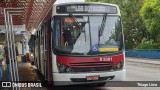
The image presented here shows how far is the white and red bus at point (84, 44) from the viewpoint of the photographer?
10.7 meters

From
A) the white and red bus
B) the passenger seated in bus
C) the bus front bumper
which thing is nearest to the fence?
the white and red bus

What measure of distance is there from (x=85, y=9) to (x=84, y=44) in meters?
1.18

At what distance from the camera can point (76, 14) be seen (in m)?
11.1

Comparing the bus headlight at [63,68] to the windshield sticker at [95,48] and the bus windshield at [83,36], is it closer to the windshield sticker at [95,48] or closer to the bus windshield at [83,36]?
the bus windshield at [83,36]

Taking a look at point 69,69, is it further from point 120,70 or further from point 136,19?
point 136,19

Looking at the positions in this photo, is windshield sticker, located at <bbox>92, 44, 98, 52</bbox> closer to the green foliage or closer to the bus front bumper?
the bus front bumper

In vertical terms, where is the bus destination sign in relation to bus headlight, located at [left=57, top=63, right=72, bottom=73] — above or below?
above

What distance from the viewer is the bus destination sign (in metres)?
11.1

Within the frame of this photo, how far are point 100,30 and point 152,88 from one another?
2.98m

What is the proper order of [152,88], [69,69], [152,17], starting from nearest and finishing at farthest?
[69,69] < [152,88] < [152,17]

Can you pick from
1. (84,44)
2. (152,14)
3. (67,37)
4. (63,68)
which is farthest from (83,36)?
(152,14)

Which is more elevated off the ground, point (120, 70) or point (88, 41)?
point (88, 41)

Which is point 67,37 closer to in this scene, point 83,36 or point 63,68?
point 83,36

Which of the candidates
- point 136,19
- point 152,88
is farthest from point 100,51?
point 136,19
